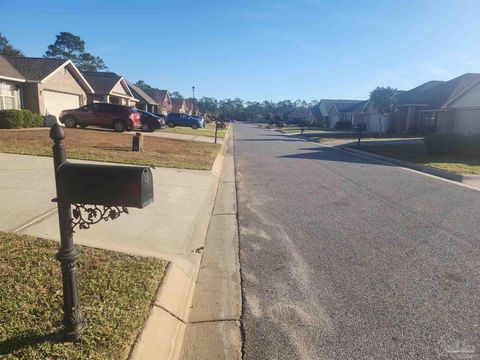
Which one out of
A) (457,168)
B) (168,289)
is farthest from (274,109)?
(168,289)

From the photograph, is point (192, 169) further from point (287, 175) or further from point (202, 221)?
point (202, 221)

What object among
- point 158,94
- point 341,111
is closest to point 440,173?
point 158,94

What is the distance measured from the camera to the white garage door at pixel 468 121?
2679cm

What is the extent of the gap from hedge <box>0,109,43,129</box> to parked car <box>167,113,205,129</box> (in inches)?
771

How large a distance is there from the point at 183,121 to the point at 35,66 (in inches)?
691

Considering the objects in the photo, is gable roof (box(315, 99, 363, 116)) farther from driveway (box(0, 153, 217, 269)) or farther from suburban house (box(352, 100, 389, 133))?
driveway (box(0, 153, 217, 269))

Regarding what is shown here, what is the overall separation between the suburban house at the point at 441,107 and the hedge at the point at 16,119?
27.8 metres

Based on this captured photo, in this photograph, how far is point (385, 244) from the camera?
5680mm

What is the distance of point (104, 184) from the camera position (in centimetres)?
254

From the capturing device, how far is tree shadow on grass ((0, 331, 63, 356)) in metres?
2.67

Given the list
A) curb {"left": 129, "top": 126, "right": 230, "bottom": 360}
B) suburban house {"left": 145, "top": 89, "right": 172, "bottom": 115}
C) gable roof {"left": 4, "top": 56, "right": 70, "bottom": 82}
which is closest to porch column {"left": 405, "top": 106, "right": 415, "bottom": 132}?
gable roof {"left": 4, "top": 56, "right": 70, "bottom": 82}

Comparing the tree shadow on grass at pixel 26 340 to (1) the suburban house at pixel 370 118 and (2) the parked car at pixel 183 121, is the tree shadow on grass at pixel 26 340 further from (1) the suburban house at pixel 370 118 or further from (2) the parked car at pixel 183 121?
(1) the suburban house at pixel 370 118

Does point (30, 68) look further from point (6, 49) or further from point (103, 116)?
point (6, 49)

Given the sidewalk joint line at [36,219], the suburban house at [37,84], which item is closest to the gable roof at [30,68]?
the suburban house at [37,84]
